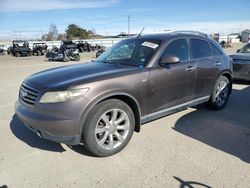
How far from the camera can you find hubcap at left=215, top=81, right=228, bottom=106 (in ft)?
19.3

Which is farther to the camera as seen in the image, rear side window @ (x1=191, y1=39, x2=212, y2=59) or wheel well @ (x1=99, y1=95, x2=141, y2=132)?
rear side window @ (x1=191, y1=39, x2=212, y2=59)

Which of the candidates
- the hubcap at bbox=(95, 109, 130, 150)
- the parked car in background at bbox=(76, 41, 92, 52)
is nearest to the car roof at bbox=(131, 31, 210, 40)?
the hubcap at bbox=(95, 109, 130, 150)

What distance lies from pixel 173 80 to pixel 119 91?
1235mm

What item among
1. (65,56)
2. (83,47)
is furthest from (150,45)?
(83,47)

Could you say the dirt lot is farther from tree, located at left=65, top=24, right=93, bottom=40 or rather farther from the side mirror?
tree, located at left=65, top=24, right=93, bottom=40

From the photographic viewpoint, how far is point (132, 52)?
4762mm

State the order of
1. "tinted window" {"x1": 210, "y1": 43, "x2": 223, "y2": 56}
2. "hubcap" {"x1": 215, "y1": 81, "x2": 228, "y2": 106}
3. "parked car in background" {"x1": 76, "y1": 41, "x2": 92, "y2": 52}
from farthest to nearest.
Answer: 1. "parked car in background" {"x1": 76, "y1": 41, "x2": 92, "y2": 52}
2. "hubcap" {"x1": 215, "y1": 81, "x2": 228, "y2": 106}
3. "tinted window" {"x1": 210, "y1": 43, "x2": 223, "y2": 56}

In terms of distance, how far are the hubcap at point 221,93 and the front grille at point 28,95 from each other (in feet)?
13.0

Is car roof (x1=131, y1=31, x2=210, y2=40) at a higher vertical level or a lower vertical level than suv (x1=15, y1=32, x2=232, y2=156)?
higher

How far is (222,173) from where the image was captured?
3297 millimetres

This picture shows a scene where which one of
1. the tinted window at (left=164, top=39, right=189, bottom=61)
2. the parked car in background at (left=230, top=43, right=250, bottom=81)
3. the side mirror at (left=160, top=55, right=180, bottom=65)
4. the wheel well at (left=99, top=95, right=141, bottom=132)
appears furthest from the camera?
the parked car in background at (left=230, top=43, right=250, bottom=81)

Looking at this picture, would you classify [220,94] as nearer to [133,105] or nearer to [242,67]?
[133,105]

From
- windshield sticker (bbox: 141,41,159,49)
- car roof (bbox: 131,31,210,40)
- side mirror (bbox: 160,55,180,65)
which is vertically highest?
car roof (bbox: 131,31,210,40)

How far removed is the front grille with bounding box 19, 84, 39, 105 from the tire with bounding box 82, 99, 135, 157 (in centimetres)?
84
